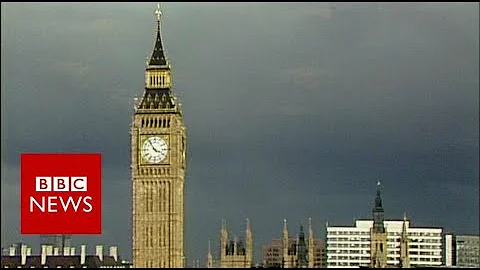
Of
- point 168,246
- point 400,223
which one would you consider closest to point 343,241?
point 400,223

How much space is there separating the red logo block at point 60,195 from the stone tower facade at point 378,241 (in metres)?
13.5

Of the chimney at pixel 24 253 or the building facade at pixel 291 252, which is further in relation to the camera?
the chimney at pixel 24 253

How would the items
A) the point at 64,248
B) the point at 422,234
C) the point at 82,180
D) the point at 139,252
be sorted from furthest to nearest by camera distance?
1. the point at 64,248
2. the point at 422,234
3. the point at 139,252
4. the point at 82,180

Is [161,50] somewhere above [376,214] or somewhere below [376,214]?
above

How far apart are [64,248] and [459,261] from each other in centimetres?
1034

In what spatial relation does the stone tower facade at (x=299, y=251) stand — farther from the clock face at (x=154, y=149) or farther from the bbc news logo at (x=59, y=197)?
the bbc news logo at (x=59, y=197)

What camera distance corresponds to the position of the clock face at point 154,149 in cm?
2669

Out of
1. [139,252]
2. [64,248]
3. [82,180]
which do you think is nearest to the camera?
[82,180]

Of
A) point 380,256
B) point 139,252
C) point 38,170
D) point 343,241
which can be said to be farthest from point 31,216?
point 343,241

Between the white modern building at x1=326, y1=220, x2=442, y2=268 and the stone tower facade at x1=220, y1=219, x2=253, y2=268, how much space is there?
3.07 meters

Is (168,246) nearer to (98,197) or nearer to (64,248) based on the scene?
(64,248)

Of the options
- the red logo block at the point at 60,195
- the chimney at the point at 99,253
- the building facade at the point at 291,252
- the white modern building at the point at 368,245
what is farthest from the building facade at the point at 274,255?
the red logo block at the point at 60,195

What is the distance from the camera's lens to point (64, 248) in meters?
32.2

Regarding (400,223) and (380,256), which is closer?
(380,256)
